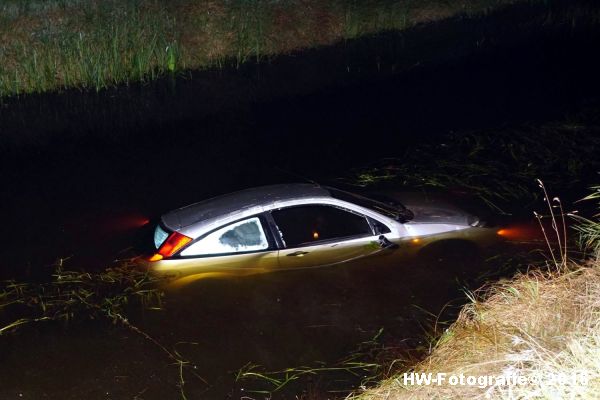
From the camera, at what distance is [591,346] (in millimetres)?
5840

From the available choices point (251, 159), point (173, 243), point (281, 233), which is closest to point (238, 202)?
point (281, 233)

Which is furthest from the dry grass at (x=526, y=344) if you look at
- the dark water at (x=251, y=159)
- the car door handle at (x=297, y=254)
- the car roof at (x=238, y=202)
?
the car roof at (x=238, y=202)

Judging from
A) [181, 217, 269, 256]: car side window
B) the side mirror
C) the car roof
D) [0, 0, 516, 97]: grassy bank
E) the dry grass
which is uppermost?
[0, 0, 516, 97]: grassy bank

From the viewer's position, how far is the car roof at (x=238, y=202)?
30.3 ft

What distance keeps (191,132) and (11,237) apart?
642cm

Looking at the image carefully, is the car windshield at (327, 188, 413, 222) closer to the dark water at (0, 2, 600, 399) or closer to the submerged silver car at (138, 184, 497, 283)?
the submerged silver car at (138, 184, 497, 283)

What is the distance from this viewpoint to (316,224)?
9492mm

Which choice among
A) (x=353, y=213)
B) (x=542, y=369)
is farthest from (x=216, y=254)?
(x=542, y=369)

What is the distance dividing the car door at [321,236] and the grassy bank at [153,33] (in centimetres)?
1184

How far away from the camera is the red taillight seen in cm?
903

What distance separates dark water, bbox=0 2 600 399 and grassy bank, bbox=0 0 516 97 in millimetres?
668

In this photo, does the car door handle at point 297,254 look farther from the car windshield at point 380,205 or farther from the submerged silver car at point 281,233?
the car windshield at point 380,205

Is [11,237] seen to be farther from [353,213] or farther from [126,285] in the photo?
[353,213]

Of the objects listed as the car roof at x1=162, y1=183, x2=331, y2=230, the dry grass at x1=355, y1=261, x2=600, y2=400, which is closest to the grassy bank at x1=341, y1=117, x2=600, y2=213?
the car roof at x1=162, y1=183, x2=331, y2=230
